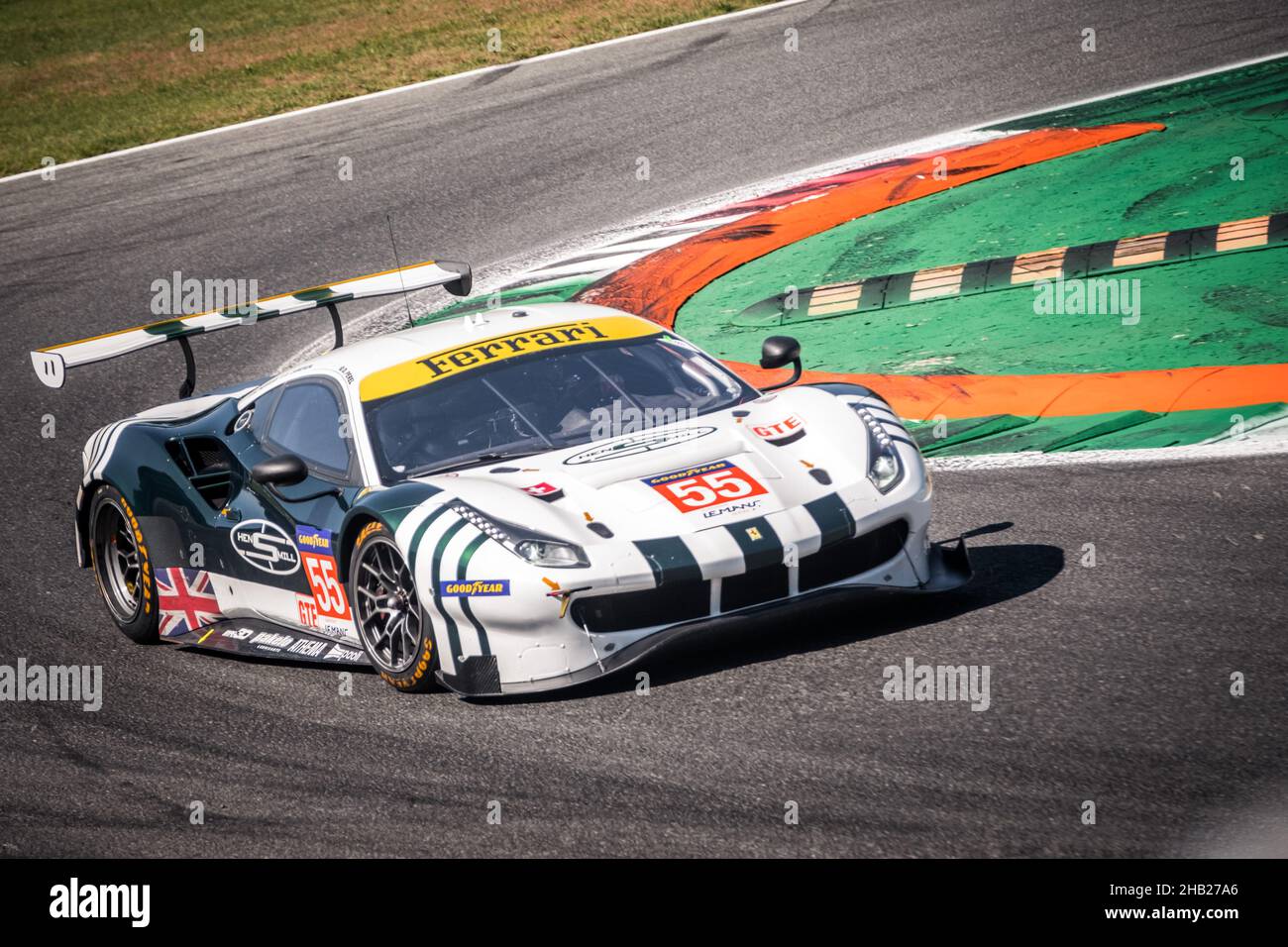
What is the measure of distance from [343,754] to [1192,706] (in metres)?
2.64

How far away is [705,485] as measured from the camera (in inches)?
221

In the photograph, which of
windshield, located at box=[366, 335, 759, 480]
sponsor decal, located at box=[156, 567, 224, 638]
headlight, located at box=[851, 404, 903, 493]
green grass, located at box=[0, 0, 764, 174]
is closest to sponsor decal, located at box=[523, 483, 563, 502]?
windshield, located at box=[366, 335, 759, 480]

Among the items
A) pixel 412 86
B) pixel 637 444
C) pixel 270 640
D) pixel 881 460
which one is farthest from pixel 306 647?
pixel 412 86

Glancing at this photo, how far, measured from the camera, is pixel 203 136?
17.2 m

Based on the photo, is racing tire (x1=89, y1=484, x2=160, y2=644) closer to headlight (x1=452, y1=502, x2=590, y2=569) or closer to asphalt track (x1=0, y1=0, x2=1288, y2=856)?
asphalt track (x1=0, y1=0, x2=1288, y2=856)

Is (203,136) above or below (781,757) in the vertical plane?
above

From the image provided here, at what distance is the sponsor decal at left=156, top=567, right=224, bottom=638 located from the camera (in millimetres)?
6953

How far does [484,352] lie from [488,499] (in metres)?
1.15

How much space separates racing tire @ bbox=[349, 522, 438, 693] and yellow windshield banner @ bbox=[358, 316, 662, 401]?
775mm

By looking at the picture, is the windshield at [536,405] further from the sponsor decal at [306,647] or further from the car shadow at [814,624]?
the car shadow at [814,624]

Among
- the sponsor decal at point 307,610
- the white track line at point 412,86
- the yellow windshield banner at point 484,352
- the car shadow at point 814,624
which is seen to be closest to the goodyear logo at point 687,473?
the car shadow at point 814,624
